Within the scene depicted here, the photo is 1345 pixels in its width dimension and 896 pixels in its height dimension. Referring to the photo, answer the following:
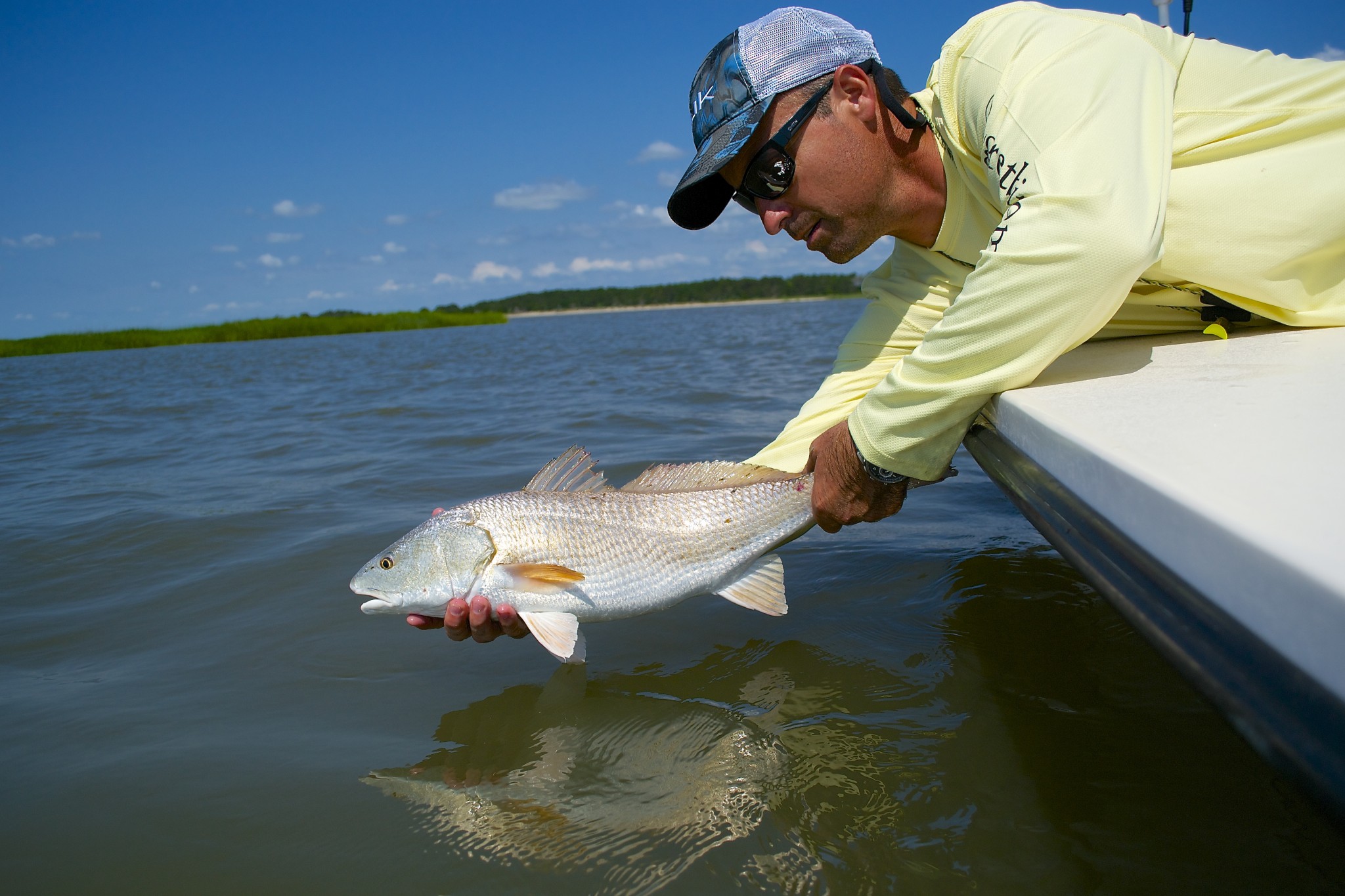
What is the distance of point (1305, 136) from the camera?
2158 millimetres

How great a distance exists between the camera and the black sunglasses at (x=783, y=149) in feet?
8.65

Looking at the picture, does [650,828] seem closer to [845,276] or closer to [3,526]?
[3,526]

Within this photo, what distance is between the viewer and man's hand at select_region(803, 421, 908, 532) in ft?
8.29

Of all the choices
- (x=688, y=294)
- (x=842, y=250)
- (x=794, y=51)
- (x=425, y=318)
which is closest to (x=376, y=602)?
(x=842, y=250)

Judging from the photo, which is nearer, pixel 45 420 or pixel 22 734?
pixel 22 734

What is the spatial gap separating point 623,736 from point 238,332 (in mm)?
59493

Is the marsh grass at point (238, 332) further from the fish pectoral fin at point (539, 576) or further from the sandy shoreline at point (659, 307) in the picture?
the fish pectoral fin at point (539, 576)

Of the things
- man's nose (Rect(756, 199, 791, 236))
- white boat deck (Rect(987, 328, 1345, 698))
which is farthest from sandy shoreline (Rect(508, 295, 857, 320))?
white boat deck (Rect(987, 328, 1345, 698))

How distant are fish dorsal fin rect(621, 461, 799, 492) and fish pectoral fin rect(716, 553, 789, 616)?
0.33m

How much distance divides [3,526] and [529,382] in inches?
368

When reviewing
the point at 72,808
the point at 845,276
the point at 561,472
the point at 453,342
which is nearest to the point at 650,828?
the point at 561,472

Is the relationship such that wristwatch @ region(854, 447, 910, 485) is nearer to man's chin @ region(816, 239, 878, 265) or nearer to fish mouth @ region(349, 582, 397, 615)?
man's chin @ region(816, 239, 878, 265)

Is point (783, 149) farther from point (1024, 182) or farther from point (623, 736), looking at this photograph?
point (623, 736)

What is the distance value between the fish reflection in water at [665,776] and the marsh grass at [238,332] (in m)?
53.8
